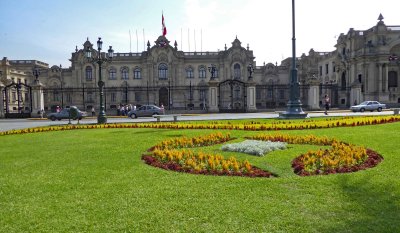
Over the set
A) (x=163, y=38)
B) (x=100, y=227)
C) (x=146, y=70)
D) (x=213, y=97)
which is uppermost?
(x=163, y=38)

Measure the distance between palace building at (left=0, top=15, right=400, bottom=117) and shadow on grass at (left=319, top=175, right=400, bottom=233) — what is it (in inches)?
1816

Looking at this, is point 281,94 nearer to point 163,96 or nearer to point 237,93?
point 237,93

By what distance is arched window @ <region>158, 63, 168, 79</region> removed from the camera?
64500 millimetres

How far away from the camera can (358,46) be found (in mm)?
58188

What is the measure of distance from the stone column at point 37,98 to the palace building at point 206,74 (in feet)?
47.6

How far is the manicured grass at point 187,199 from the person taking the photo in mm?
4910

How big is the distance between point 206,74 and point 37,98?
34716 mm

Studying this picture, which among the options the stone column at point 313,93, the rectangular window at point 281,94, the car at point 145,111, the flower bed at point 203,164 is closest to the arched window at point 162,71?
the rectangular window at point 281,94

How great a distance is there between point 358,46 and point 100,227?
61517 mm

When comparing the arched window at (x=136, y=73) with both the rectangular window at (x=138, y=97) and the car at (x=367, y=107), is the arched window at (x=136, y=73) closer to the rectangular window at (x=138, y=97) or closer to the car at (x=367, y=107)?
the rectangular window at (x=138, y=97)

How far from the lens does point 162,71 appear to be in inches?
2547

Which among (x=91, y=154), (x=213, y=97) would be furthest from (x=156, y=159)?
(x=213, y=97)

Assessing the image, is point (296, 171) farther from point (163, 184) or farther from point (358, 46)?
point (358, 46)

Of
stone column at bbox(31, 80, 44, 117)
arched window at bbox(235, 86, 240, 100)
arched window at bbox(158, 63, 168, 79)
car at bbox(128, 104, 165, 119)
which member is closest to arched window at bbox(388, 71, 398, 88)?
arched window at bbox(235, 86, 240, 100)
